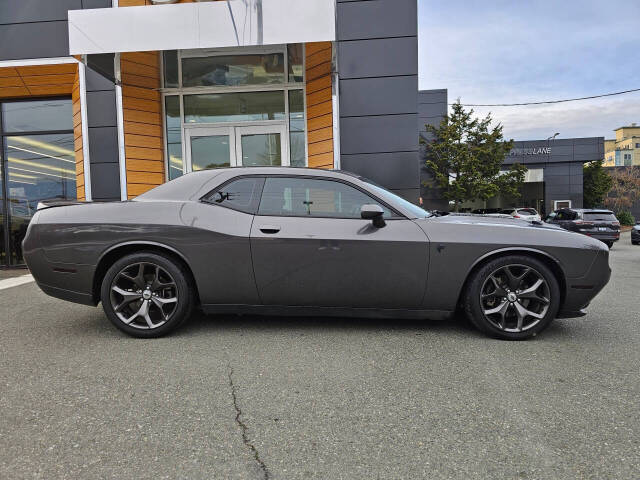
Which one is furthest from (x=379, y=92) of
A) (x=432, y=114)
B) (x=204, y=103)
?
(x=432, y=114)

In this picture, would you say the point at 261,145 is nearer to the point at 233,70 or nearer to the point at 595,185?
the point at 233,70

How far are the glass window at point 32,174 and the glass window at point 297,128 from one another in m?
5.06

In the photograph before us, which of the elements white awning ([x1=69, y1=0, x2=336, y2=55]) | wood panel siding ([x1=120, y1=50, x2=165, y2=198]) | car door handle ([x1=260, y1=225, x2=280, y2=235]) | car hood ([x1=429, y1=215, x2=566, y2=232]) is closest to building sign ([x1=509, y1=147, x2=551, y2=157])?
Result: white awning ([x1=69, y1=0, x2=336, y2=55])

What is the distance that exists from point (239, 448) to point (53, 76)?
9397mm

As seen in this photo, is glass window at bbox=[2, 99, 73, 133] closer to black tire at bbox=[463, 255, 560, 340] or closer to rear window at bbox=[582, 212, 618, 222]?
black tire at bbox=[463, 255, 560, 340]

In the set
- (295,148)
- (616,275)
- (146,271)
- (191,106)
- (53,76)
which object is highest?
(53,76)

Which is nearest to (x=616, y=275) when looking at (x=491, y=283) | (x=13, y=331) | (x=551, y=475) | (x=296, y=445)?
(x=491, y=283)

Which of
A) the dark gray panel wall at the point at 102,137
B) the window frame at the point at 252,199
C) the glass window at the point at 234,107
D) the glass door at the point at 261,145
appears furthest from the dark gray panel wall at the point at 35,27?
the window frame at the point at 252,199

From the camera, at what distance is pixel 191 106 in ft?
28.3

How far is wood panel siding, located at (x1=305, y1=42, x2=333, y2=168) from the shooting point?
779cm

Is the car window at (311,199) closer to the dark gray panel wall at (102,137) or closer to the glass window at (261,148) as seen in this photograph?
the glass window at (261,148)

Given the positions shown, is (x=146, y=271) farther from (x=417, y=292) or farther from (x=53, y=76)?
(x=53, y=76)

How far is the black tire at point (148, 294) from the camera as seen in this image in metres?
3.31

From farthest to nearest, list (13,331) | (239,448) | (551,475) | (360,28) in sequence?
(360,28) → (13,331) → (239,448) → (551,475)
